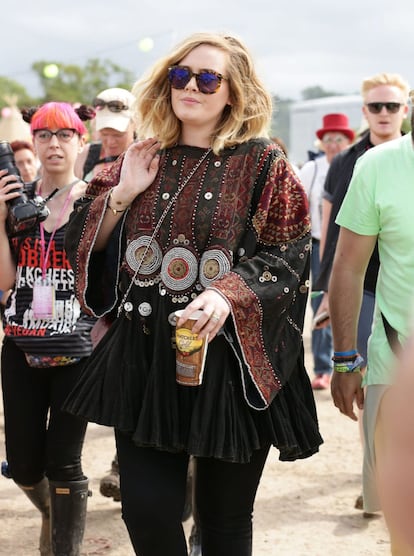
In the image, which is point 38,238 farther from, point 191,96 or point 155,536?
point 155,536

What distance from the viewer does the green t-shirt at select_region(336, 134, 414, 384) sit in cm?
336

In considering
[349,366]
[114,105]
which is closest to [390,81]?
[114,105]

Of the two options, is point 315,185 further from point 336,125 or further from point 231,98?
point 231,98

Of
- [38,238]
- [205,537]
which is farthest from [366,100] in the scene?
[205,537]

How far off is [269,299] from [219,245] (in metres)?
0.23

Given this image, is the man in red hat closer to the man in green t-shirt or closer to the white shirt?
the white shirt

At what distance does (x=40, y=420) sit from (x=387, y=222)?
1693mm

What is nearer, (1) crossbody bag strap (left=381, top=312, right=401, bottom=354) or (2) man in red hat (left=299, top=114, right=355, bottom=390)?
(1) crossbody bag strap (left=381, top=312, right=401, bottom=354)

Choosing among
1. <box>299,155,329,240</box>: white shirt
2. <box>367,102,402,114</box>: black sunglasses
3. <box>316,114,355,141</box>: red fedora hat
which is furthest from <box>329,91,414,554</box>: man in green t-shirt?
<box>316,114,355,141</box>: red fedora hat

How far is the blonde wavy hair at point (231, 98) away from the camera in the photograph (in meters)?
3.36

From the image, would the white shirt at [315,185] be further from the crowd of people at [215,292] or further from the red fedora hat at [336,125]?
the crowd of people at [215,292]

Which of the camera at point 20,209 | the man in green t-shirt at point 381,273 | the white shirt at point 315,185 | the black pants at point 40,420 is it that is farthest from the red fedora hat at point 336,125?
the man in green t-shirt at point 381,273

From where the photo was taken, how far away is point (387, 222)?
3408 millimetres

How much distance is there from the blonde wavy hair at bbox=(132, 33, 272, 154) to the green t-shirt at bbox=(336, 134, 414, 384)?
0.39 m
